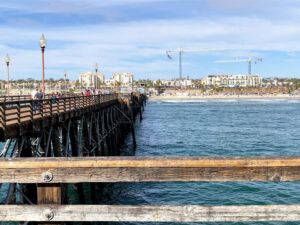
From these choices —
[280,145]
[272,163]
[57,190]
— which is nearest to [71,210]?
[57,190]

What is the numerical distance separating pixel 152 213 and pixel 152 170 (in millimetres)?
364

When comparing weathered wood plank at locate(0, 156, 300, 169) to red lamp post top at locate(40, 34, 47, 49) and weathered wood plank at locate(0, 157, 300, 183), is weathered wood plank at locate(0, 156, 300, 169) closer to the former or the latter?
weathered wood plank at locate(0, 157, 300, 183)

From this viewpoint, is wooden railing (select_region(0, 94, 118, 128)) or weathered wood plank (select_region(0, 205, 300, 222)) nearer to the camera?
weathered wood plank (select_region(0, 205, 300, 222))

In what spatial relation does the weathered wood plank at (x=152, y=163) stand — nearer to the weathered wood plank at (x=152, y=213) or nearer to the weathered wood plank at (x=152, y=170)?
the weathered wood plank at (x=152, y=170)

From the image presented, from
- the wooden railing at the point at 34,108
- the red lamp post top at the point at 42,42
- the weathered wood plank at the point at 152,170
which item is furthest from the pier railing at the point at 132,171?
the red lamp post top at the point at 42,42

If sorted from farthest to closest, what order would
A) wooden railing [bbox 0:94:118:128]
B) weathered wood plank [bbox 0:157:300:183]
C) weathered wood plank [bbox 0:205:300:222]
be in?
wooden railing [bbox 0:94:118:128], weathered wood plank [bbox 0:157:300:183], weathered wood plank [bbox 0:205:300:222]

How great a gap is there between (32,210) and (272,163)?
210 cm

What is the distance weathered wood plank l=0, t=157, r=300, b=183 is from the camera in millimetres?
3971

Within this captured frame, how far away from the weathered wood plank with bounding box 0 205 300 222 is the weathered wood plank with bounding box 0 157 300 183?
0.25 metres

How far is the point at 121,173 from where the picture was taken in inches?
157

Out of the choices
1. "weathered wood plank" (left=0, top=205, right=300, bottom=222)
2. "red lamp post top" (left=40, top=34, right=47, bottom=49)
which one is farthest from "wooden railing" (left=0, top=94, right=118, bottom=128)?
"weathered wood plank" (left=0, top=205, right=300, bottom=222)

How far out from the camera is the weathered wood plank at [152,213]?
382 centimetres

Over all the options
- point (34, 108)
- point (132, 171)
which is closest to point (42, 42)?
point (34, 108)

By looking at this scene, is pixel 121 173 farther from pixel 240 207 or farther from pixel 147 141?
pixel 147 141
